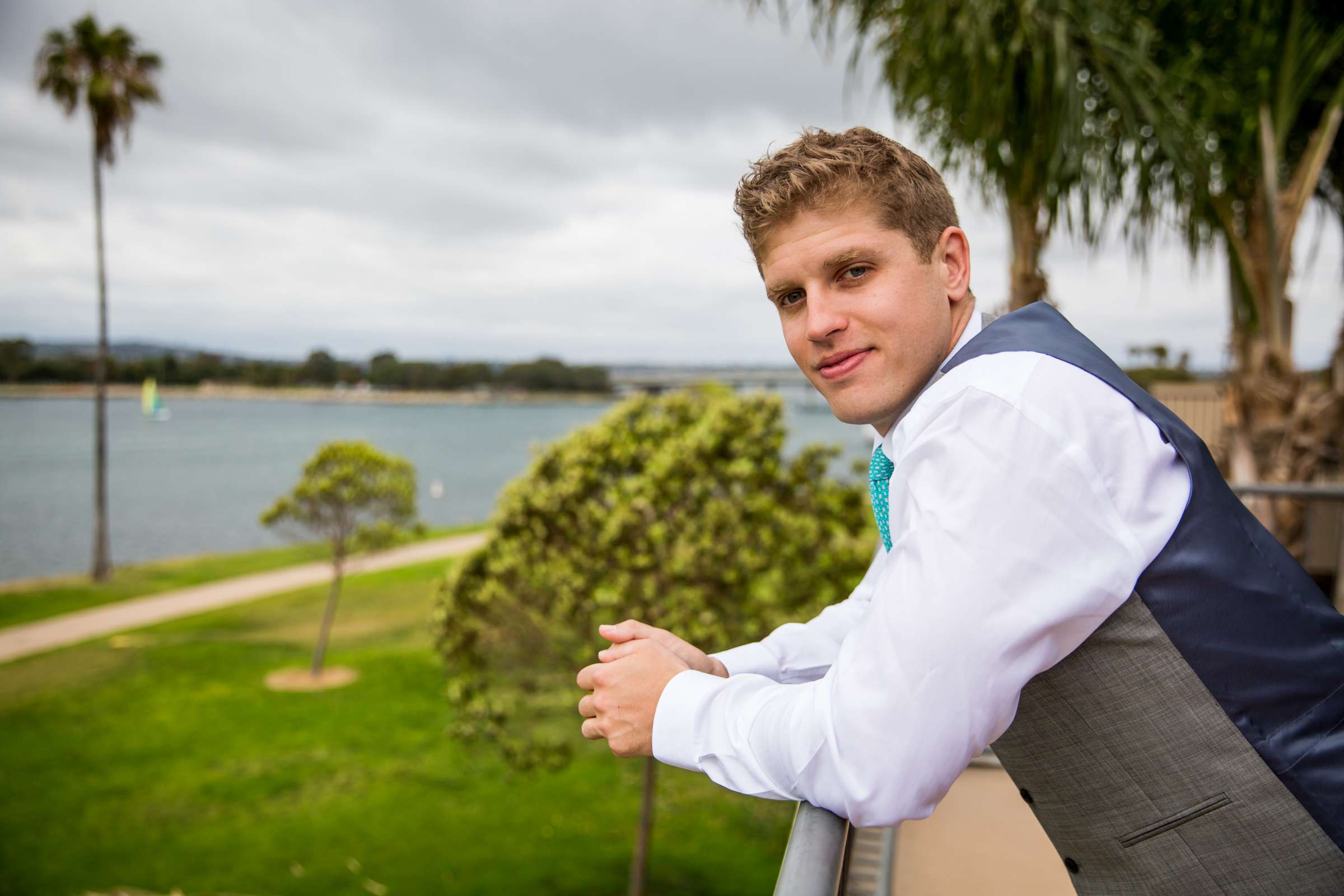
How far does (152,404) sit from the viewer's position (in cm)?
10831

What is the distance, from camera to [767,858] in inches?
388

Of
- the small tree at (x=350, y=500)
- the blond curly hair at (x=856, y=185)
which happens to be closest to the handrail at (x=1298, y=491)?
the blond curly hair at (x=856, y=185)

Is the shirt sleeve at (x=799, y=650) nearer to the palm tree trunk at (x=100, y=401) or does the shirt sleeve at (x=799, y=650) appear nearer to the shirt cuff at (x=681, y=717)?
the shirt cuff at (x=681, y=717)

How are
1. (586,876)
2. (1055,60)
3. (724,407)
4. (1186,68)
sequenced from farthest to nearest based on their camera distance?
(586,876) → (724,407) → (1186,68) → (1055,60)

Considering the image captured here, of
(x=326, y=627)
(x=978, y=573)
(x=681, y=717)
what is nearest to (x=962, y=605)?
(x=978, y=573)

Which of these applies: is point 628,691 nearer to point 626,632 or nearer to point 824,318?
point 626,632

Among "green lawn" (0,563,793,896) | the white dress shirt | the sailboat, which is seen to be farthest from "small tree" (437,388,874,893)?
the sailboat

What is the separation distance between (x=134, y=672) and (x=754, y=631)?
14954 mm

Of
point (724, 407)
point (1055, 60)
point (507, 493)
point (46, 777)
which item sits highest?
point (1055, 60)

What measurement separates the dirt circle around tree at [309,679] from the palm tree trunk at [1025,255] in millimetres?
14717

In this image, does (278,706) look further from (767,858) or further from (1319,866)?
(1319,866)

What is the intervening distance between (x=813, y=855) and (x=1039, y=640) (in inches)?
13.1

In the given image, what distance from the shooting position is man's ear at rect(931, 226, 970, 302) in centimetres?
136

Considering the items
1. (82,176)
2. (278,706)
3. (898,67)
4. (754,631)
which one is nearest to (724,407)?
(754,631)
